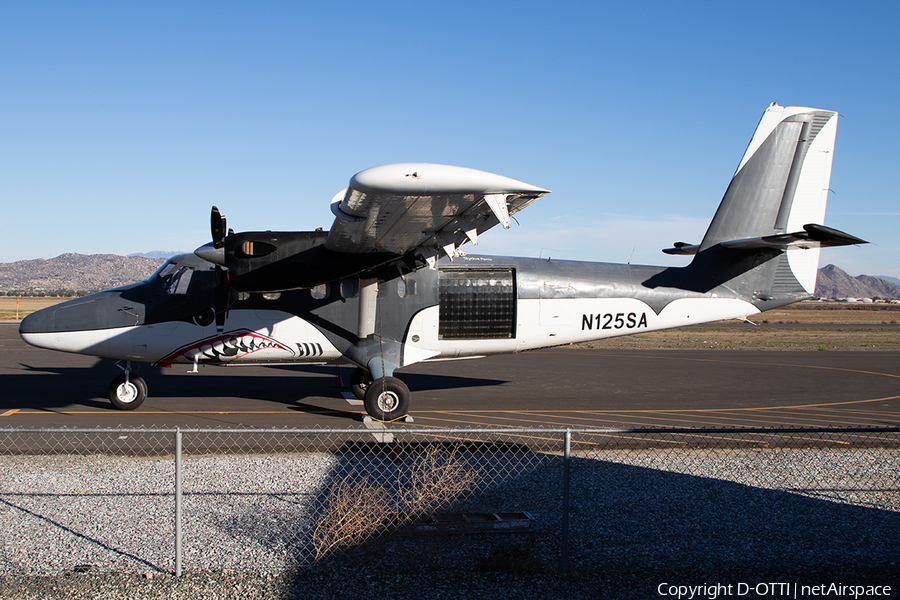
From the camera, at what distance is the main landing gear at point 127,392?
482 inches

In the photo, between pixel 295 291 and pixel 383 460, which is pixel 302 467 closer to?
pixel 383 460

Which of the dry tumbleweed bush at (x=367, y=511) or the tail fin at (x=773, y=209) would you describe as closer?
the dry tumbleweed bush at (x=367, y=511)

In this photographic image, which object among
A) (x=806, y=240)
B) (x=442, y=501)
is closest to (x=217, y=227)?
(x=442, y=501)

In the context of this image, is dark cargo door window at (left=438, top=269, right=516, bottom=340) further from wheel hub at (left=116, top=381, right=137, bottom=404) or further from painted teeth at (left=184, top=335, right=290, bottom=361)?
wheel hub at (left=116, top=381, right=137, bottom=404)

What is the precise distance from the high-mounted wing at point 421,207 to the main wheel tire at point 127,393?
17.6 ft

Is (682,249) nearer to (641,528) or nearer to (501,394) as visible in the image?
(501,394)

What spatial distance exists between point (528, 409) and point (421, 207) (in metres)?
6.17

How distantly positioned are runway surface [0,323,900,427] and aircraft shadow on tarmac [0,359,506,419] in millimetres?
28

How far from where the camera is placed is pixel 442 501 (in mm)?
6660

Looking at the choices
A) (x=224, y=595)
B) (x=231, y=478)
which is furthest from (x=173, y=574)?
(x=231, y=478)

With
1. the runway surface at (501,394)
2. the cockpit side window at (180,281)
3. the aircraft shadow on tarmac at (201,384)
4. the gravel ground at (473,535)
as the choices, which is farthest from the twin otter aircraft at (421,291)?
the gravel ground at (473,535)

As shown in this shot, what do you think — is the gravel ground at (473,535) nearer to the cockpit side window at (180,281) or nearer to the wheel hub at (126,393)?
the wheel hub at (126,393)

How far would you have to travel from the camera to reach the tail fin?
1341 cm

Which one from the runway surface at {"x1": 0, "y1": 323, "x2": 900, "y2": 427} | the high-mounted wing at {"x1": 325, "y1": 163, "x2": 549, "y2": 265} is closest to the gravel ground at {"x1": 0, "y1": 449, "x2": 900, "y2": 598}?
the runway surface at {"x1": 0, "y1": 323, "x2": 900, "y2": 427}
